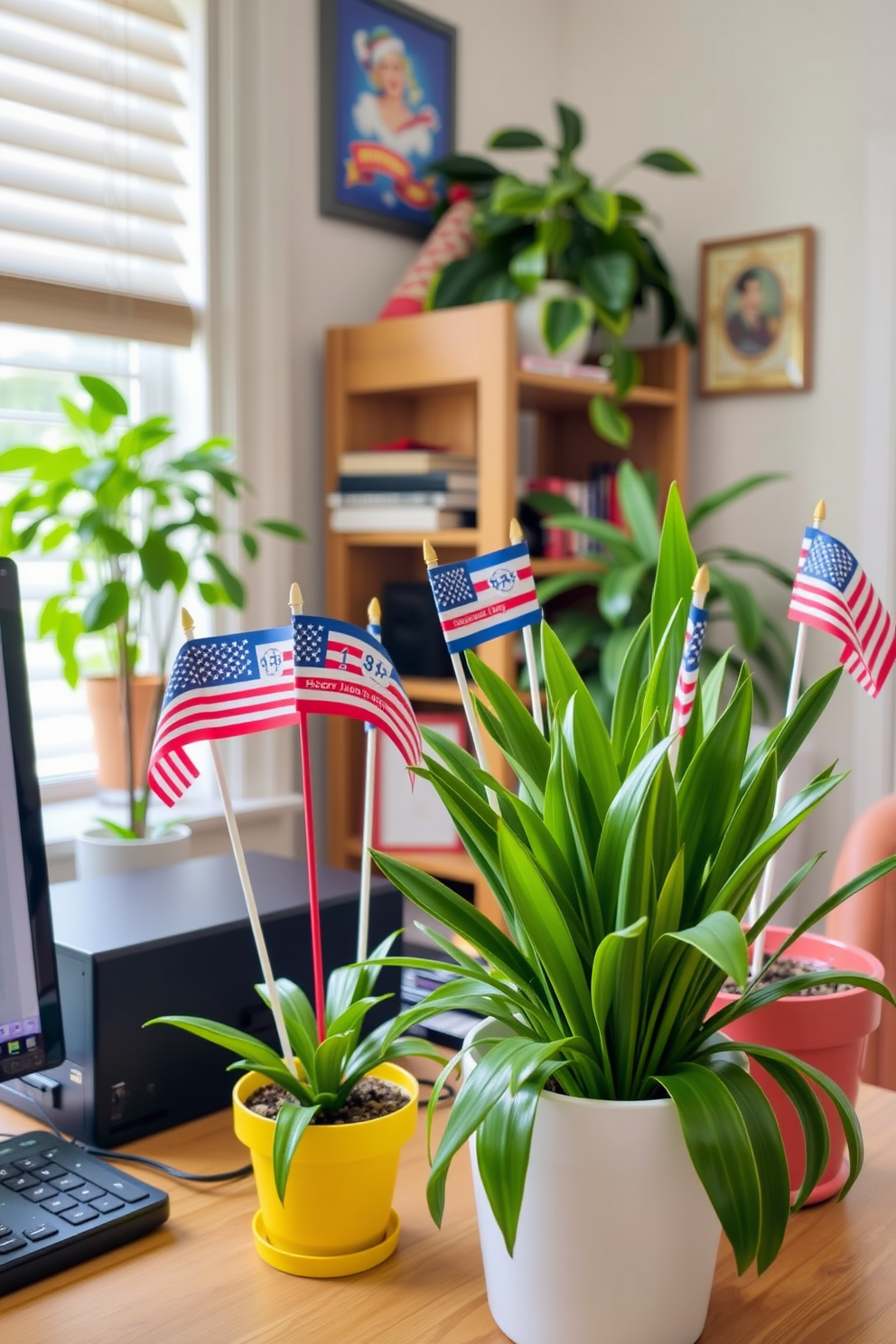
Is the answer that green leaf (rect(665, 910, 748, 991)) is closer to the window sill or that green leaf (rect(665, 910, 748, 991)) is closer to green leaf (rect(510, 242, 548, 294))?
the window sill

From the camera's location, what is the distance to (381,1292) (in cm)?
84

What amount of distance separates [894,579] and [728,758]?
2.03m

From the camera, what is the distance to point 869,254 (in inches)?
104

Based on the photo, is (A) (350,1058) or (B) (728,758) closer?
(B) (728,758)

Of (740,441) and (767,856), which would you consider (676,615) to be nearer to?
(767,856)

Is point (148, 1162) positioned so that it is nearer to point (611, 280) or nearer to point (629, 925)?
point (629, 925)

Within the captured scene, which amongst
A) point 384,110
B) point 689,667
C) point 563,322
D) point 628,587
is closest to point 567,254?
point 563,322

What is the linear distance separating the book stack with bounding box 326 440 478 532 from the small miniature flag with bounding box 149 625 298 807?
1592 mm

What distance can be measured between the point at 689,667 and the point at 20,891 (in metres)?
0.52

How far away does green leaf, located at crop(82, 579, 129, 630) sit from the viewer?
183cm

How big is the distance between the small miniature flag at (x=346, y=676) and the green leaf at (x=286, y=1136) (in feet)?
0.78

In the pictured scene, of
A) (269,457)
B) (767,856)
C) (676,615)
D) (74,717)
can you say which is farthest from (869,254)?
(767,856)

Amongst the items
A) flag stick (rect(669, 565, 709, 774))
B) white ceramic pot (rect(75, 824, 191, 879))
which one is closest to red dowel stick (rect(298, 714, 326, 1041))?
flag stick (rect(669, 565, 709, 774))

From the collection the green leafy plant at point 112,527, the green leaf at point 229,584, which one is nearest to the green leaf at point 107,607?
the green leafy plant at point 112,527
